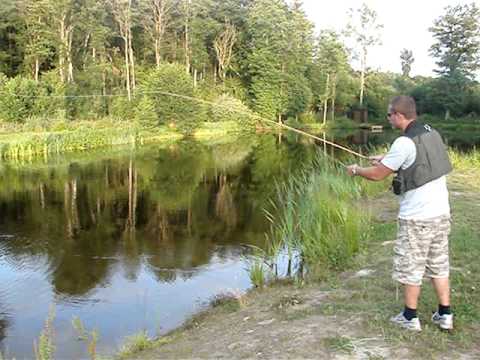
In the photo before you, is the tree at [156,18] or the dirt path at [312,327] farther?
the tree at [156,18]

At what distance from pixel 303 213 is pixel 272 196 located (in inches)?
231

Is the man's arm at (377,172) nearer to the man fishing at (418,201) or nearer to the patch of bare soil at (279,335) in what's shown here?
the man fishing at (418,201)

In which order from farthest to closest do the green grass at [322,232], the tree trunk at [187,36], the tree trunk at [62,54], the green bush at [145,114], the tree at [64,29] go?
1. the tree trunk at [187,36]
2. the tree trunk at [62,54]
3. the tree at [64,29]
4. the green bush at [145,114]
5. the green grass at [322,232]

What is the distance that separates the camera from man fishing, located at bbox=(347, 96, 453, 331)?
3.49 metres

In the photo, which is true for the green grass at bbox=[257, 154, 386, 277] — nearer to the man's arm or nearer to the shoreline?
the shoreline

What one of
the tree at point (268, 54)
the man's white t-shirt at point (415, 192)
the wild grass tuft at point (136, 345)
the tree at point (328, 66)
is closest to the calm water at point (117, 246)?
the wild grass tuft at point (136, 345)

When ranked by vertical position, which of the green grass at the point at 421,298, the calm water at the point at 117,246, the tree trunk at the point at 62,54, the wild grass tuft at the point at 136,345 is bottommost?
the calm water at the point at 117,246

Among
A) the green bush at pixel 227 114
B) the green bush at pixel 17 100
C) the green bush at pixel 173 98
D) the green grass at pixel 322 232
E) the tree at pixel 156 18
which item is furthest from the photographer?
the green bush at pixel 227 114

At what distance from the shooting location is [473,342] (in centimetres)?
355

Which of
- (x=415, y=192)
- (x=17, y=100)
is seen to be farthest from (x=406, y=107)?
(x=17, y=100)

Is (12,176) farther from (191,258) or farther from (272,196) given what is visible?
(191,258)

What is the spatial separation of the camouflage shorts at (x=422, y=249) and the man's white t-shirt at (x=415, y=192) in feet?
0.17

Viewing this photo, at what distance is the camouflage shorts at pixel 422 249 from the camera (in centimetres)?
356

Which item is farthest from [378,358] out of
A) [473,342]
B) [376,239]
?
[376,239]
